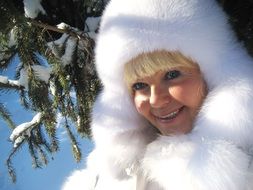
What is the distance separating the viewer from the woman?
1.27 metres

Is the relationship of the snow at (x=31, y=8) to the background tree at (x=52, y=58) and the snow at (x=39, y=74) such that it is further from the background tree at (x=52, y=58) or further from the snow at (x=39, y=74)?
the snow at (x=39, y=74)

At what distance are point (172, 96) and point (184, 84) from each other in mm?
61

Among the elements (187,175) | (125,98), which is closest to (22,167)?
(125,98)

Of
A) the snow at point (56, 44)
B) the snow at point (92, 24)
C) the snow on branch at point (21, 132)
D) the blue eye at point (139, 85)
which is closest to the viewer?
the blue eye at point (139, 85)

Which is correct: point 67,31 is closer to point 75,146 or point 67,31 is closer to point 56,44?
point 56,44

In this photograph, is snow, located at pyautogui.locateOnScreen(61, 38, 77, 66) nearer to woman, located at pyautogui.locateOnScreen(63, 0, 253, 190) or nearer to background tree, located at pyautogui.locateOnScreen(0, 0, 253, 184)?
background tree, located at pyautogui.locateOnScreen(0, 0, 253, 184)

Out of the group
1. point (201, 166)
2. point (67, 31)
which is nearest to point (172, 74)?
point (201, 166)

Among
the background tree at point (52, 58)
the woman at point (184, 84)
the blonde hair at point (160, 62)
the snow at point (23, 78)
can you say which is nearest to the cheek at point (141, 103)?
the woman at point (184, 84)

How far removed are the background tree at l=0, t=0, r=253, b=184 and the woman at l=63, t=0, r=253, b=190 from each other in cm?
14

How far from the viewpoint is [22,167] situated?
4281 mm

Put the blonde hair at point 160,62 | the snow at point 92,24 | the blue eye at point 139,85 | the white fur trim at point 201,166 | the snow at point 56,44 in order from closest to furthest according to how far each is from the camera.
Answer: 1. the white fur trim at point 201,166
2. the blonde hair at point 160,62
3. the blue eye at point 139,85
4. the snow at point 56,44
5. the snow at point 92,24

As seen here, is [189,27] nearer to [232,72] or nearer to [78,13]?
[232,72]

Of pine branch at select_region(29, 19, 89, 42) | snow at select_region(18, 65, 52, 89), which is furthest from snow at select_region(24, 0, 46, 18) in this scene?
snow at select_region(18, 65, 52, 89)

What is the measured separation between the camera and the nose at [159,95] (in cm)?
145
